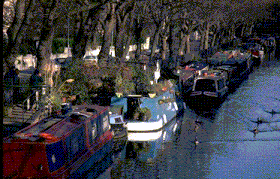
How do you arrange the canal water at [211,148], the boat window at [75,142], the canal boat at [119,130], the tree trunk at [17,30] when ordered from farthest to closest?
the canal boat at [119,130] → the canal water at [211,148] → the tree trunk at [17,30] → the boat window at [75,142]

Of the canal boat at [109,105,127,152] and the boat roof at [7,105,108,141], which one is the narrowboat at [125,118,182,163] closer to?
the canal boat at [109,105,127,152]

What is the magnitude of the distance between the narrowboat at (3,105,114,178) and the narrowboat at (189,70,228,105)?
15.9 m

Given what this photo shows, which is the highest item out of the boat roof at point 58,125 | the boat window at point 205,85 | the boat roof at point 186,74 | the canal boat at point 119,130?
the boat roof at point 58,125

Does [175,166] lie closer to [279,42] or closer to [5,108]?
[5,108]

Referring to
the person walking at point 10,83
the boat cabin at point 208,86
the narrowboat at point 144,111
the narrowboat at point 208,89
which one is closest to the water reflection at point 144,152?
the narrowboat at point 144,111

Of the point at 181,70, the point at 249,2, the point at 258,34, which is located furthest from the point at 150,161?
the point at 258,34

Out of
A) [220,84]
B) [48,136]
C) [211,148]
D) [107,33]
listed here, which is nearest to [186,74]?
[220,84]

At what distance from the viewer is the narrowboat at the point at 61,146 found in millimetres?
13852

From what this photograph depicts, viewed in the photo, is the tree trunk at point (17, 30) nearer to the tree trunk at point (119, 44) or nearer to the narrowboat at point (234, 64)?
the tree trunk at point (119, 44)

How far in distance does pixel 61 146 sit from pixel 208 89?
857 inches

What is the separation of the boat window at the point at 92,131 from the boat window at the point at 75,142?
647 millimetres

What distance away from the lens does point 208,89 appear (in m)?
35.1

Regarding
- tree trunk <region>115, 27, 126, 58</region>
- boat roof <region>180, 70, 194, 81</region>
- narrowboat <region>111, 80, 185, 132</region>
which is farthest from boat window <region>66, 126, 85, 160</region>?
boat roof <region>180, 70, 194, 81</region>

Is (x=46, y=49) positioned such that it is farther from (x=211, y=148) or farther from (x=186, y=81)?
(x=186, y=81)
